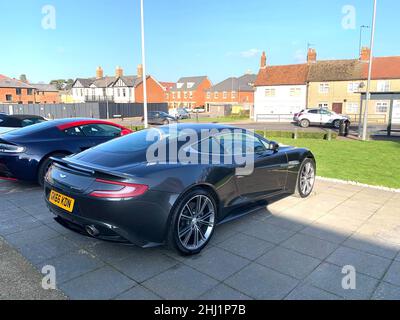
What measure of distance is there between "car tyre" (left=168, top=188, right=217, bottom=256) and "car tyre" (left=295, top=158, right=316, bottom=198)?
2.24 m

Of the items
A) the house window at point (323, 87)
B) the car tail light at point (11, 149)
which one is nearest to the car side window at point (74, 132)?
the car tail light at point (11, 149)

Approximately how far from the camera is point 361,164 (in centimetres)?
909

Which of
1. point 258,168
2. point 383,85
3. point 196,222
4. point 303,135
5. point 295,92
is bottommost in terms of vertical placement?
point 303,135

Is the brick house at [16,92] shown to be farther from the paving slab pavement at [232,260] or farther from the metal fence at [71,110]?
the paving slab pavement at [232,260]

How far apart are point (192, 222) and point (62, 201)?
1.39 metres

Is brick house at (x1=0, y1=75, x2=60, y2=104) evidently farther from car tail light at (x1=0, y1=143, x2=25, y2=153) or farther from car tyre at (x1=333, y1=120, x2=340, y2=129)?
car tail light at (x1=0, y1=143, x2=25, y2=153)

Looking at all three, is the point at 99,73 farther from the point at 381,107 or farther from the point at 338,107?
the point at 381,107

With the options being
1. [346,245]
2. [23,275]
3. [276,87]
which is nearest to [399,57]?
[276,87]

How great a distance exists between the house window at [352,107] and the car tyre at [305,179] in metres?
36.2

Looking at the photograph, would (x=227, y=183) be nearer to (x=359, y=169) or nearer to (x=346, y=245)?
(x=346, y=245)

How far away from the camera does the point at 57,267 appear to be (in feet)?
10.7

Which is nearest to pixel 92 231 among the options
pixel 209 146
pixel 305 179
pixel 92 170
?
pixel 92 170

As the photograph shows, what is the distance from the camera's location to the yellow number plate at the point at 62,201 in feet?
10.7

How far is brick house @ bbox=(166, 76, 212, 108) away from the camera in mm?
81062
